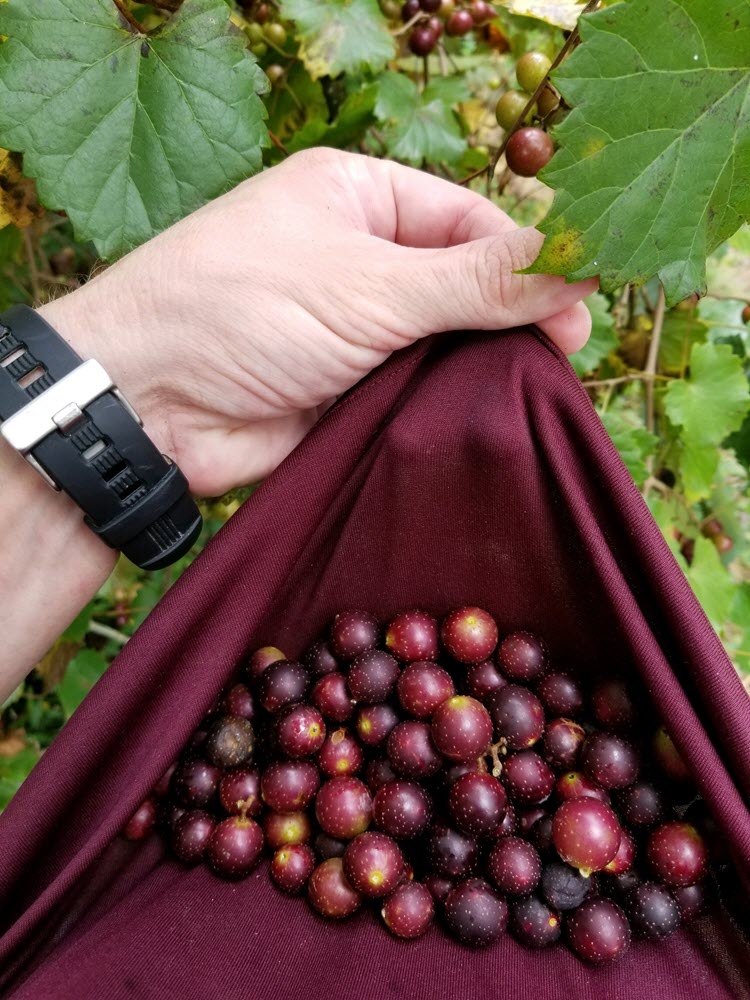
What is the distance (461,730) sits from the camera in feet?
3.22

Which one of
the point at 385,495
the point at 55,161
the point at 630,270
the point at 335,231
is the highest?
the point at 55,161

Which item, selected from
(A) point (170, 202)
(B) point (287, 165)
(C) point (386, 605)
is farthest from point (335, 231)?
(C) point (386, 605)

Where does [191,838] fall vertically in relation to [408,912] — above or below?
above

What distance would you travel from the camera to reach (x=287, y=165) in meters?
1.08

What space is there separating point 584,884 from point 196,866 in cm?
52

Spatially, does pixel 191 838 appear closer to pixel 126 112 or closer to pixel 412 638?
pixel 412 638

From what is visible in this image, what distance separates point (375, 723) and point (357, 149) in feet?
3.89

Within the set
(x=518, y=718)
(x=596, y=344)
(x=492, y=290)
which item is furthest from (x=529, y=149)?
(x=518, y=718)

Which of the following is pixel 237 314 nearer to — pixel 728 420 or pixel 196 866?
pixel 196 866

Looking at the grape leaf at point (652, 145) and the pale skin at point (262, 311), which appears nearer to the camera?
the grape leaf at point (652, 145)

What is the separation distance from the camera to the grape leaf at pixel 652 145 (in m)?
0.74

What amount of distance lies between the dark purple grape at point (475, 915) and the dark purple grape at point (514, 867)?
21 millimetres

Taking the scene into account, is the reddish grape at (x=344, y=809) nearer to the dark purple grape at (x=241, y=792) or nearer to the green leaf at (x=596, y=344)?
the dark purple grape at (x=241, y=792)

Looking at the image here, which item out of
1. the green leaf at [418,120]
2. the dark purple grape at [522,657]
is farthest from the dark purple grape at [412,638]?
the green leaf at [418,120]
